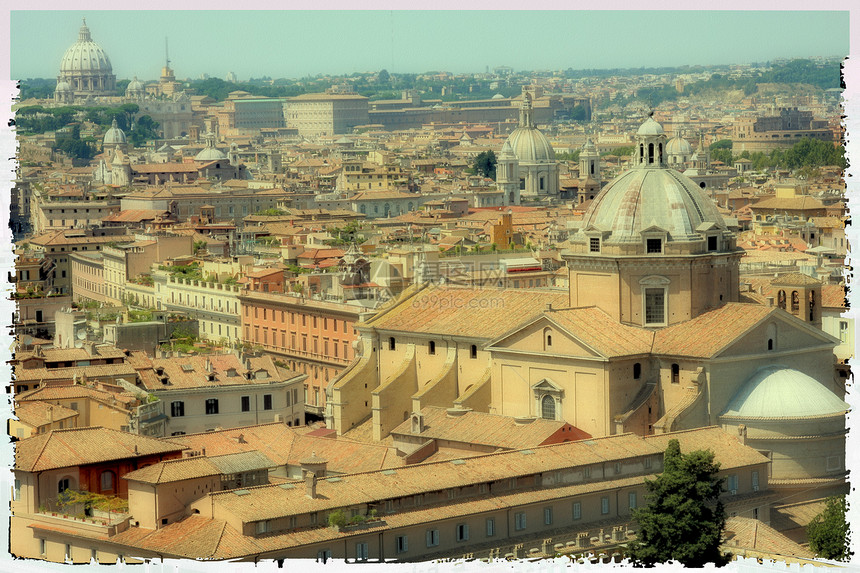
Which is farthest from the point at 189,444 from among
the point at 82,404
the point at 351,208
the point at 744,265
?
the point at 351,208

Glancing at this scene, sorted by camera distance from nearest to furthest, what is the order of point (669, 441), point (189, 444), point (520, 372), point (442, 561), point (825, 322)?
1. point (442, 561)
2. point (669, 441)
3. point (189, 444)
4. point (520, 372)
5. point (825, 322)

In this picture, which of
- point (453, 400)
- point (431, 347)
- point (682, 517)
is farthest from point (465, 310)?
point (682, 517)

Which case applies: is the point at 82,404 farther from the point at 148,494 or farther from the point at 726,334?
the point at 726,334

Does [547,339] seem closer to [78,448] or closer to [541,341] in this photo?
[541,341]

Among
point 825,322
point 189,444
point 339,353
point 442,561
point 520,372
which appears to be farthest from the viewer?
point 339,353

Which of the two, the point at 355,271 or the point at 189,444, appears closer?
the point at 189,444
